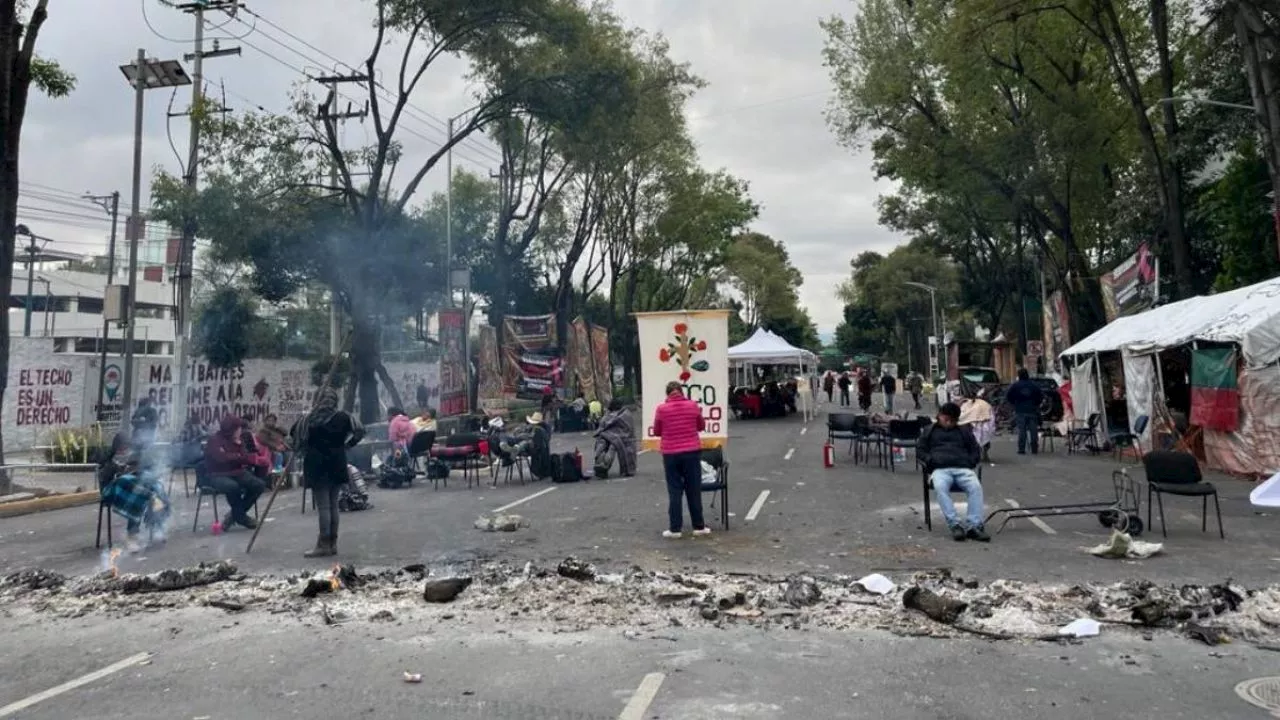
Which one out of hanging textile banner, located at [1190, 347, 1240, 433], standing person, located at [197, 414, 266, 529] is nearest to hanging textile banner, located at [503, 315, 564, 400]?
standing person, located at [197, 414, 266, 529]

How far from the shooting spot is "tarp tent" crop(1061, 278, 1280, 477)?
13508mm

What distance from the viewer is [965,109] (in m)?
27.0

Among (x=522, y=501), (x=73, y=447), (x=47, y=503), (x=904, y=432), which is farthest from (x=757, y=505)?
(x=73, y=447)

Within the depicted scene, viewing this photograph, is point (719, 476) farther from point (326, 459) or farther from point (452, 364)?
point (452, 364)

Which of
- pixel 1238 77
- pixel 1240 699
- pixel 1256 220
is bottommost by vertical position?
pixel 1240 699

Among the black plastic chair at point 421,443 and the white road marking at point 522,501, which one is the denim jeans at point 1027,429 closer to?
the white road marking at point 522,501

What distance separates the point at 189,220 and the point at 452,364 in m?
9.08

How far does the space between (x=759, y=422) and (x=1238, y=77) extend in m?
16.9

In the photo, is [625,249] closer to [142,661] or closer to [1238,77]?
[1238,77]

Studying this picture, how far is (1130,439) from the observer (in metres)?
16.7

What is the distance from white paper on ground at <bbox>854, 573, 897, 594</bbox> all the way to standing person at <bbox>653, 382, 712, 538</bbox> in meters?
3.02

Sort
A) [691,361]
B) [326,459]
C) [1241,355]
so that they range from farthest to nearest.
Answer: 1. [1241,355]
2. [691,361]
3. [326,459]

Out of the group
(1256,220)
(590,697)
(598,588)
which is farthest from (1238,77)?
(590,697)

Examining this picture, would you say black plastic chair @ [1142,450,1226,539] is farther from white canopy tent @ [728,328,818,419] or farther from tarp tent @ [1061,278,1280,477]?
white canopy tent @ [728,328,818,419]
